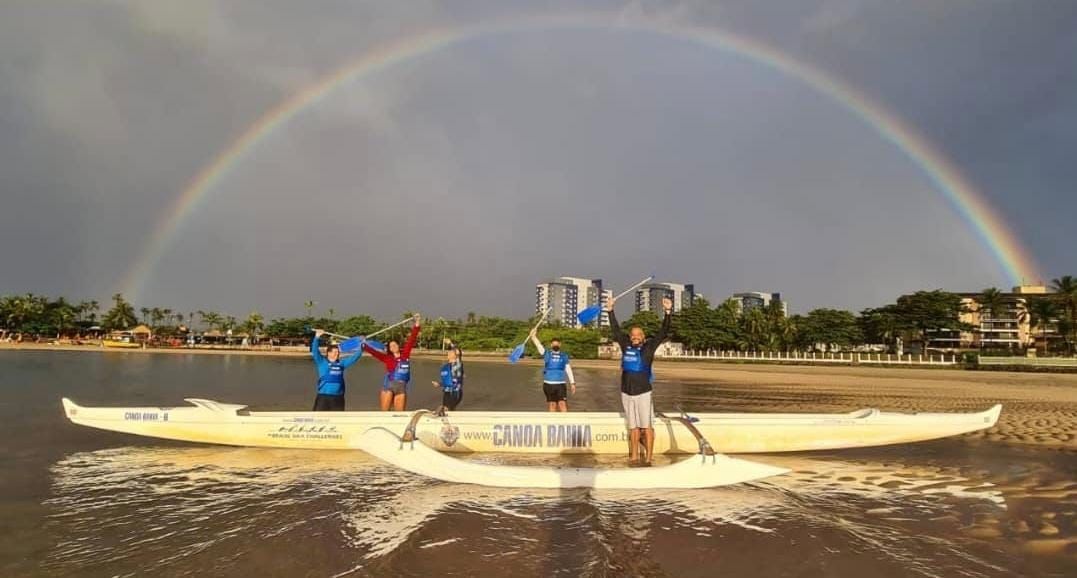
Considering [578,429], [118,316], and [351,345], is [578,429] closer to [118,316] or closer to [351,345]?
[351,345]

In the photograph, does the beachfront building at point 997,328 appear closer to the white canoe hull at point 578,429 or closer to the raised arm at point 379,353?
the white canoe hull at point 578,429

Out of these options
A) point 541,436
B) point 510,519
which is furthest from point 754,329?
point 510,519

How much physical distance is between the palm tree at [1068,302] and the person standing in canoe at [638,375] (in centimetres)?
7763

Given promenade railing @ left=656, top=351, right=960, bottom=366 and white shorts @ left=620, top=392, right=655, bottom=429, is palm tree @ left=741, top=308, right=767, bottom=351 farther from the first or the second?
white shorts @ left=620, top=392, right=655, bottom=429

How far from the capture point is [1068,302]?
65062 mm

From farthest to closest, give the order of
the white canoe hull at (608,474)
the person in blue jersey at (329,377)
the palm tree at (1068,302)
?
1. the palm tree at (1068,302)
2. the person in blue jersey at (329,377)
3. the white canoe hull at (608,474)

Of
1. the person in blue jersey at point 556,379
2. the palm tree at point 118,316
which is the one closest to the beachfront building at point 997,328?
the person in blue jersey at point 556,379

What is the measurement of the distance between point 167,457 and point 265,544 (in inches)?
222

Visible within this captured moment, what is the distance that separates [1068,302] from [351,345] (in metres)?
84.1

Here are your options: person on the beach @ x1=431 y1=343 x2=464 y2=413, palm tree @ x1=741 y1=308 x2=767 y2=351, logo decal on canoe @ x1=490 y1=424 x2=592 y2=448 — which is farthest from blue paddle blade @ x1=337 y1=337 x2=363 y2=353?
palm tree @ x1=741 y1=308 x2=767 y2=351

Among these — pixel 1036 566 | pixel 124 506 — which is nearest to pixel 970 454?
pixel 1036 566

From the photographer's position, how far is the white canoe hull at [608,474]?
7.05m

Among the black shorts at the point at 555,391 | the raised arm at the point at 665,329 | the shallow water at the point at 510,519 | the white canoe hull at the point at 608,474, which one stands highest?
the raised arm at the point at 665,329

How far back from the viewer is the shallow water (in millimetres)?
4887
